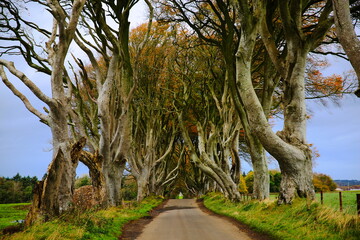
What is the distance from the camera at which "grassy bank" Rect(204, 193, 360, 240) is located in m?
5.75

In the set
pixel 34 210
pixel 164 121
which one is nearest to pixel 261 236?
pixel 34 210

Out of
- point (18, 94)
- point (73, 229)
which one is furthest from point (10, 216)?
A: point (73, 229)

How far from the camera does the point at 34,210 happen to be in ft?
23.9

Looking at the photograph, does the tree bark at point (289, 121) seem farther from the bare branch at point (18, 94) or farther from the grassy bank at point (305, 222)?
the bare branch at point (18, 94)

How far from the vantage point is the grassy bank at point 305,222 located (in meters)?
5.75

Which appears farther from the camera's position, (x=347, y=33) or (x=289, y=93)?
(x=289, y=93)

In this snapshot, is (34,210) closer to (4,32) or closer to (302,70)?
(4,32)

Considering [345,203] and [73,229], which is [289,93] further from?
[345,203]

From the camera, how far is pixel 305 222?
6.92 metres

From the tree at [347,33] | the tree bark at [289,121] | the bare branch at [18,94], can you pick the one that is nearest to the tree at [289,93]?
the tree bark at [289,121]

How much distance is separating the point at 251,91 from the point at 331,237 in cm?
465

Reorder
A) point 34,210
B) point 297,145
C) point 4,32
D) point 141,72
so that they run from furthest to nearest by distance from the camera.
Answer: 1. point 141,72
2. point 4,32
3. point 297,145
4. point 34,210

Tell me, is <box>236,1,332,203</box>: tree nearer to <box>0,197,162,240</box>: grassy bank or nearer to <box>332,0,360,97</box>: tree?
<box>332,0,360,97</box>: tree

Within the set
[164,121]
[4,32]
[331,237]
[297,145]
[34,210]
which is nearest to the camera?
[331,237]
